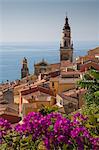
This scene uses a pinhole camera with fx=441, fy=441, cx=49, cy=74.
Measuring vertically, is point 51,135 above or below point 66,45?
above

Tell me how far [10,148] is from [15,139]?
142 millimetres

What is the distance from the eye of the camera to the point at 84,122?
654cm

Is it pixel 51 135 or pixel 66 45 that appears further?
pixel 66 45

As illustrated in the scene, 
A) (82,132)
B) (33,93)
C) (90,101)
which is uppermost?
(82,132)

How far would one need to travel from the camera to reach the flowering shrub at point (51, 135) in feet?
17.3

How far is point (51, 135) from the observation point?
17.3 feet

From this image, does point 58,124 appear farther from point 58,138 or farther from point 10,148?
point 10,148

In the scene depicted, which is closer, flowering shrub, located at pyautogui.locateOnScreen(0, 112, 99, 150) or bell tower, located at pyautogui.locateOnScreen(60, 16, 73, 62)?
flowering shrub, located at pyautogui.locateOnScreen(0, 112, 99, 150)

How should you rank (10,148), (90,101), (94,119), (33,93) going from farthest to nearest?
1. (33,93)
2. (90,101)
3. (94,119)
4. (10,148)

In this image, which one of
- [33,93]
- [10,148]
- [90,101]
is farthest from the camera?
[33,93]

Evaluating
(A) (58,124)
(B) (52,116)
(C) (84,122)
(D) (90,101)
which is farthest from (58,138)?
(D) (90,101)

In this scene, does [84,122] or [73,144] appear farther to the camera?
[84,122]

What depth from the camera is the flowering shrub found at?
5.26 m

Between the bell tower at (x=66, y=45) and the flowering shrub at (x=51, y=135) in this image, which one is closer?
the flowering shrub at (x=51, y=135)
